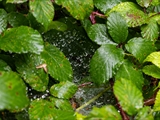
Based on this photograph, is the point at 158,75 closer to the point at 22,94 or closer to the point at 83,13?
the point at 83,13

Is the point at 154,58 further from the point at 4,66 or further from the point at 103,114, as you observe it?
the point at 4,66

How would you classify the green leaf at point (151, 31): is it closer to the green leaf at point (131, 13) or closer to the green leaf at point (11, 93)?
the green leaf at point (131, 13)

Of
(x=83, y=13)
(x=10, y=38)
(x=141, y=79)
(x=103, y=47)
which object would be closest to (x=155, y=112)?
(x=141, y=79)

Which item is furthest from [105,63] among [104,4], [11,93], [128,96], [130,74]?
[11,93]

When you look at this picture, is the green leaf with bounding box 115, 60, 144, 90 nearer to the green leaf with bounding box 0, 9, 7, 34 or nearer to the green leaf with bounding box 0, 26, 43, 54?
the green leaf with bounding box 0, 26, 43, 54

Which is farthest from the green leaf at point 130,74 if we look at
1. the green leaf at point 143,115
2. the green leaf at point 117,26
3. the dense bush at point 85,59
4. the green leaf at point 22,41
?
the green leaf at point 22,41

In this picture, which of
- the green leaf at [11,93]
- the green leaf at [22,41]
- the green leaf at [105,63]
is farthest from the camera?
the green leaf at [105,63]

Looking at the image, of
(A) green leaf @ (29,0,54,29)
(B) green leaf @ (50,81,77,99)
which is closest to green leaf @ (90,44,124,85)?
(B) green leaf @ (50,81,77,99)
